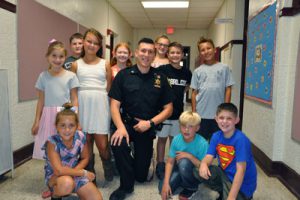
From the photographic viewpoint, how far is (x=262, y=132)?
3.14 m

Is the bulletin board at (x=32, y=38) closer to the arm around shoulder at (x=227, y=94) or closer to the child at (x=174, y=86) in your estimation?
the child at (x=174, y=86)

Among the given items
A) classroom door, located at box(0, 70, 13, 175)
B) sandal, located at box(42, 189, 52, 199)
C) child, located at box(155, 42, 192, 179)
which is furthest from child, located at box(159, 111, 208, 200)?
classroom door, located at box(0, 70, 13, 175)

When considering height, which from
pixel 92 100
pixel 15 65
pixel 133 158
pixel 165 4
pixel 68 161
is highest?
pixel 165 4

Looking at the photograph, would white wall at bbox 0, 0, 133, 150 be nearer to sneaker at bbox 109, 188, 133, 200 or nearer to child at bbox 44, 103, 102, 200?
child at bbox 44, 103, 102, 200

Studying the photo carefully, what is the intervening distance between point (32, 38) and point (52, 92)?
1264 mm

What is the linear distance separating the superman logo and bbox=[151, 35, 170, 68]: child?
3.83ft

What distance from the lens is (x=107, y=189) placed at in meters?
2.33

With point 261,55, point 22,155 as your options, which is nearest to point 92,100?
point 22,155

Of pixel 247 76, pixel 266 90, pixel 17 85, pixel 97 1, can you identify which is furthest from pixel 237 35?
pixel 17 85

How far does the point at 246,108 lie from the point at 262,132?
0.83 m

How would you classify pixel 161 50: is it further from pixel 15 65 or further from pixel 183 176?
pixel 15 65

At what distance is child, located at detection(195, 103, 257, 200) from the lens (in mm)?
1789

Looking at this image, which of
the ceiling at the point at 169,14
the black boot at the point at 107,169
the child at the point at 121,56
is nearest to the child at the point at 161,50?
the child at the point at 121,56

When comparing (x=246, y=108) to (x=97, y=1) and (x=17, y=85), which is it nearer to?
(x=17, y=85)
